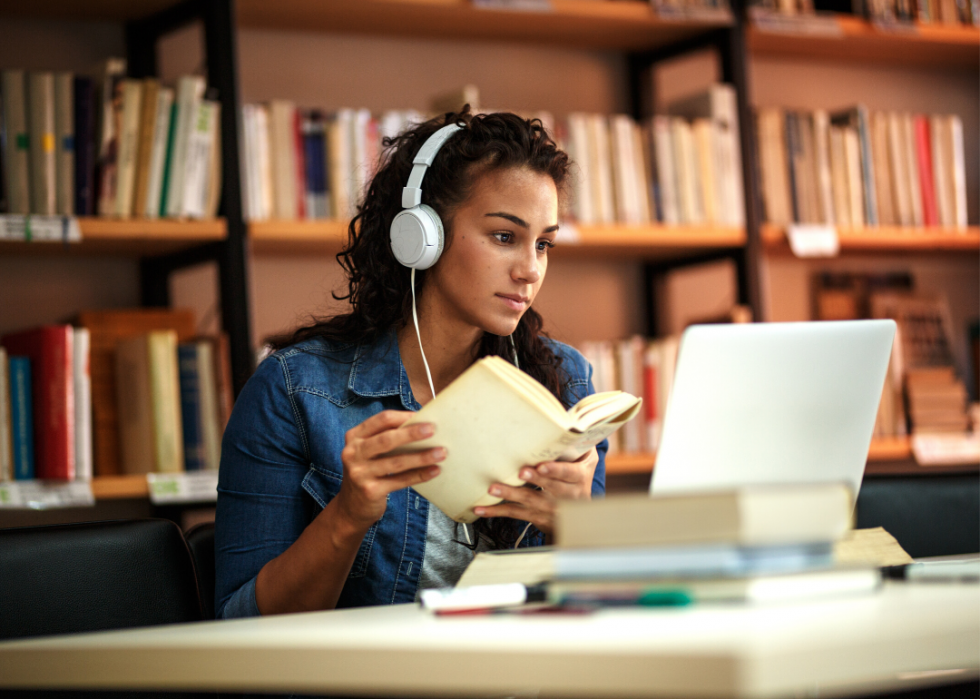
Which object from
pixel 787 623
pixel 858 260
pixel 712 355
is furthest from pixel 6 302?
pixel 858 260

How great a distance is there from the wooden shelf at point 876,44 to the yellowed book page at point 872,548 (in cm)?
170

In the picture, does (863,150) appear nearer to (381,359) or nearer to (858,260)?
(858,260)

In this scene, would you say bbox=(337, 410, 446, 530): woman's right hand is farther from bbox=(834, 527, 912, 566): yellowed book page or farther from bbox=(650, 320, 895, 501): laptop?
bbox=(834, 527, 912, 566): yellowed book page

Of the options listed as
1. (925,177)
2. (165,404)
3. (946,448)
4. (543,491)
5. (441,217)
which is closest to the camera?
(543,491)

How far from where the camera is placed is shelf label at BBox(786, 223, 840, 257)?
237cm

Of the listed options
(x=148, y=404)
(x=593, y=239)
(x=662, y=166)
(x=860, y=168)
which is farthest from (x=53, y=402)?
(x=860, y=168)

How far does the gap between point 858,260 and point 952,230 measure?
29cm

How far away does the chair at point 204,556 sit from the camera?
1397 millimetres

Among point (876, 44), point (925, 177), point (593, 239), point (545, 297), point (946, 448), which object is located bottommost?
point (946, 448)

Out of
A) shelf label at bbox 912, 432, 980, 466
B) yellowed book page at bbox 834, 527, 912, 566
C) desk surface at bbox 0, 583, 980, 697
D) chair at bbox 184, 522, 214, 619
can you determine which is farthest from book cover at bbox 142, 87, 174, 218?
shelf label at bbox 912, 432, 980, 466

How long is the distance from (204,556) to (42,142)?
888 mm

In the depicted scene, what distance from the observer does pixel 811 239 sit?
239 cm

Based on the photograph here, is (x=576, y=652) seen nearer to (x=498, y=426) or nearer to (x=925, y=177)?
(x=498, y=426)

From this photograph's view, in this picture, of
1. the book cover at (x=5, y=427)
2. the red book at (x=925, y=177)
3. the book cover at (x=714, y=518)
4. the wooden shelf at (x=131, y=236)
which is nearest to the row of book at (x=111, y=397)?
the book cover at (x=5, y=427)
